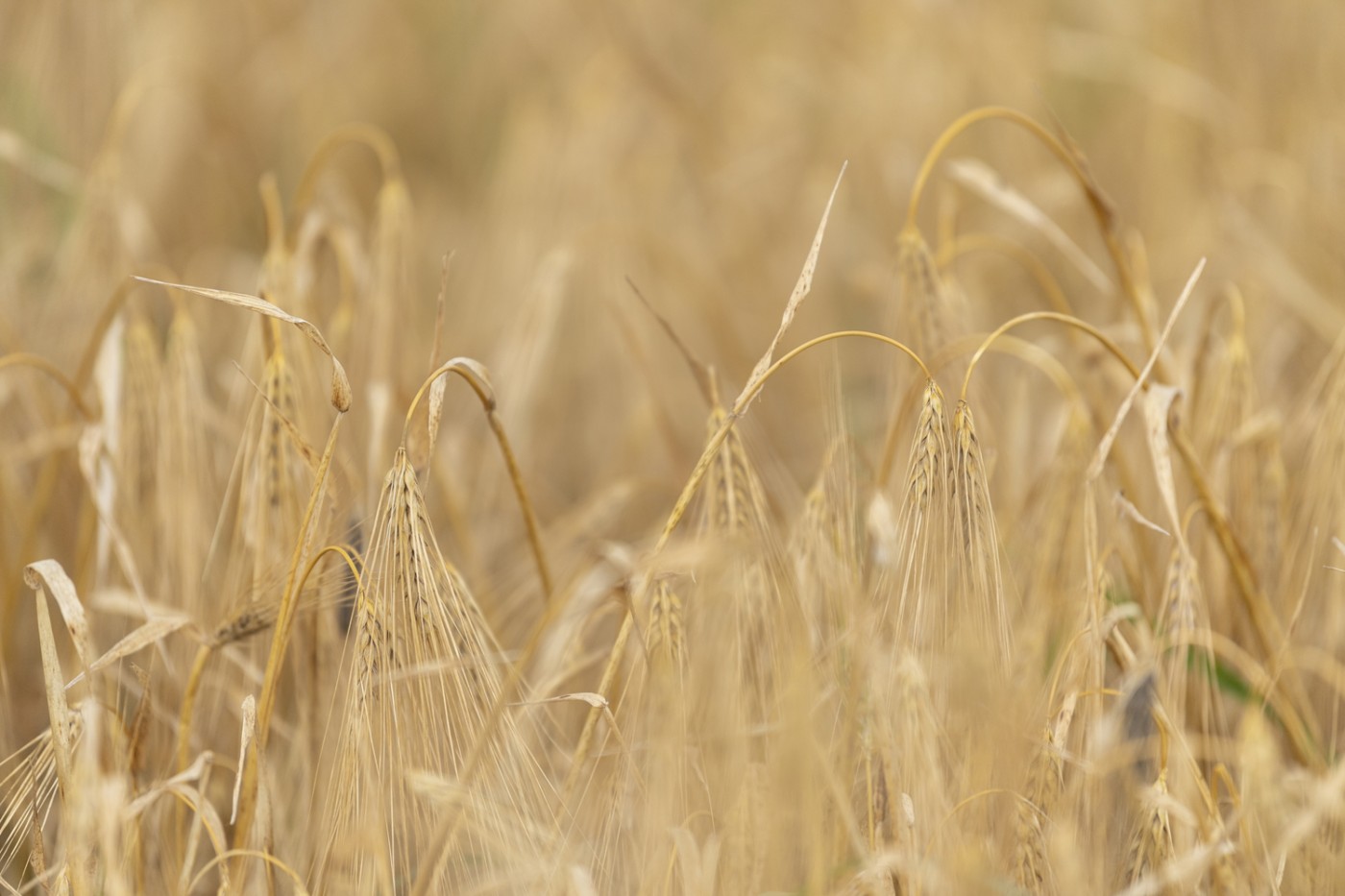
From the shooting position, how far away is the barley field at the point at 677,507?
575 mm

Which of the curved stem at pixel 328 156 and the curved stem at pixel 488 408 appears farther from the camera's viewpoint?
the curved stem at pixel 328 156

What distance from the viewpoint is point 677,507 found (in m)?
0.58

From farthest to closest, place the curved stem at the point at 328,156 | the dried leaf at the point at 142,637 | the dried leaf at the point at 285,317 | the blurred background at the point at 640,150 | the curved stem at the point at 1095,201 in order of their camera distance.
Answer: the blurred background at the point at 640,150 < the curved stem at the point at 328,156 < the curved stem at the point at 1095,201 < the dried leaf at the point at 142,637 < the dried leaf at the point at 285,317

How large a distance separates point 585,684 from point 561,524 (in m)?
0.23

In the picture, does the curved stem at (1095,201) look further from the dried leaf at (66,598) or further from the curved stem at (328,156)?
the dried leaf at (66,598)

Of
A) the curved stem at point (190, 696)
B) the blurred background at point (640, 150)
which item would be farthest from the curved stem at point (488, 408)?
the blurred background at point (640, 150)

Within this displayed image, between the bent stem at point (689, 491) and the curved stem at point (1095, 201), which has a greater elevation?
the curved stem at point (1095, 201)

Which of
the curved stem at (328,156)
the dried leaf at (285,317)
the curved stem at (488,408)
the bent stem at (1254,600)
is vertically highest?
the curved stem at (328,156)

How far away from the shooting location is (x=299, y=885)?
57 cm

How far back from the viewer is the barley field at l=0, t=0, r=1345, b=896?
575 millimetres

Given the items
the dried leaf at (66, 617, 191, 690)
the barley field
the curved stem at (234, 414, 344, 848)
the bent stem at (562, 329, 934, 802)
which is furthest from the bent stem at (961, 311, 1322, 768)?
the dried leaf at (66, 617, 191, 690)

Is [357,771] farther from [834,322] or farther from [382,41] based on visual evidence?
[382,41]

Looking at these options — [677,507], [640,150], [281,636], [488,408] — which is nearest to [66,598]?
[281,636]

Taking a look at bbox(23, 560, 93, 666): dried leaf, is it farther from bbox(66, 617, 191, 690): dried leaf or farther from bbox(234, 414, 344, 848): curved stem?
bbox(234, 414, 344, 848): curved stem
